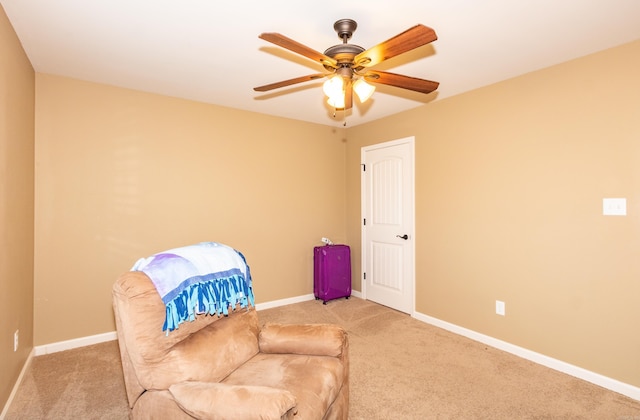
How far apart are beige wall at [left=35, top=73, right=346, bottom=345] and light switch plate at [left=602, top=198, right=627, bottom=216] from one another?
3058mm

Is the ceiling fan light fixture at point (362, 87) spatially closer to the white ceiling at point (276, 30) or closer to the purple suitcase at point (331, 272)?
the white ceiling at point (276, 30)

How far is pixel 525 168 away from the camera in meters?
2.88

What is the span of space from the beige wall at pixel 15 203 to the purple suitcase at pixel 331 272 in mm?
2914

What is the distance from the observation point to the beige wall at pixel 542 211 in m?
2.37

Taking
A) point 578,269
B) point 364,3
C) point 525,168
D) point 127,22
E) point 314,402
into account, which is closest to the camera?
point 314,402

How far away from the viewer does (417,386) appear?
95.3 inches

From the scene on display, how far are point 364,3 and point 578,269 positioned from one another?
2.52 meters

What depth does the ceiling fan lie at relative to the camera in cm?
160

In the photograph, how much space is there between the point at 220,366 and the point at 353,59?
181 centimetres

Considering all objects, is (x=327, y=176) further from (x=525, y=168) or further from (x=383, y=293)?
(x=525, y=168)

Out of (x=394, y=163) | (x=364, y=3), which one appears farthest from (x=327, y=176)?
(x=364, y=3)

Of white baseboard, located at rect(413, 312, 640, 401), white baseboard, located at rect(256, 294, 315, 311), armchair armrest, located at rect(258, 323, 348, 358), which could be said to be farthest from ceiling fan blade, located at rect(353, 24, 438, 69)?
white baseboard, located at rect(256, 294, 315, 311)

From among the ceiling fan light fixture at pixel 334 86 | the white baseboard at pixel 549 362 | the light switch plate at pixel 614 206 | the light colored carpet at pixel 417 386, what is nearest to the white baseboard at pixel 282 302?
the light colored carpet at pixel 417 386

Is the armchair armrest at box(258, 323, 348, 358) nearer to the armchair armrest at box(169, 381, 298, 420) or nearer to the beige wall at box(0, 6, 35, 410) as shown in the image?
the armchair armrest at box(169, 381, 298, 420)
